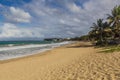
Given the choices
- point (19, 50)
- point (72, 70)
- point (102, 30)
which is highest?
point (102, 30)

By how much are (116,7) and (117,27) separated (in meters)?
4.56

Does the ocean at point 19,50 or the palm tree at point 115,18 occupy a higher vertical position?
the palm tree at point 115,18

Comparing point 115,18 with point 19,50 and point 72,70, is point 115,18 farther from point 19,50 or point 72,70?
point 72,70

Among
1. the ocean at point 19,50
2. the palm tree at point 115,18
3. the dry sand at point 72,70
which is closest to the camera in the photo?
the dry sand at point 72,70

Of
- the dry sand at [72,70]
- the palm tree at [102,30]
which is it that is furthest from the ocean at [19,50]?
the palm tree at [102,30]

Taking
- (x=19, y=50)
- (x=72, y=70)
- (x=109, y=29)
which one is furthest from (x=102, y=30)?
(x=72, y=70)

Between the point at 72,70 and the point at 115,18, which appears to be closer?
the point at 72,70

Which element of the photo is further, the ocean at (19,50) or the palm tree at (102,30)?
the palm tree at (102,30)

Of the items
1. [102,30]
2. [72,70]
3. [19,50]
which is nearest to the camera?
[72,70]

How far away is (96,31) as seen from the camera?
46.1 m

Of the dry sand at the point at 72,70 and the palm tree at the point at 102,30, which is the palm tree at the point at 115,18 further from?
the dry sand at the point at 72,70

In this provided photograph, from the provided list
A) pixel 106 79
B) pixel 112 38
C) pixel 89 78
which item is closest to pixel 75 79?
pixel 89 78

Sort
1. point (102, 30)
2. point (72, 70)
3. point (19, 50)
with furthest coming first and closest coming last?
point (102, 30)
point (19, 50)
point (72, 70)

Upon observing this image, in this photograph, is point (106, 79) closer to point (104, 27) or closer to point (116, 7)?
point (116, 7)
